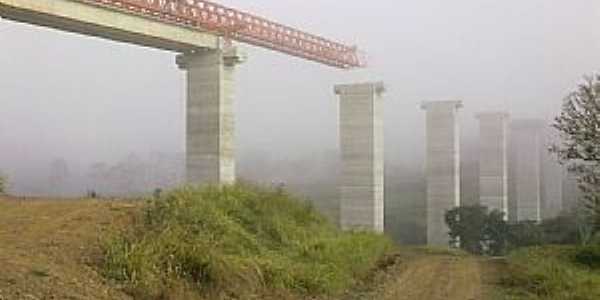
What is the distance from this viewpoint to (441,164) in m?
64.5

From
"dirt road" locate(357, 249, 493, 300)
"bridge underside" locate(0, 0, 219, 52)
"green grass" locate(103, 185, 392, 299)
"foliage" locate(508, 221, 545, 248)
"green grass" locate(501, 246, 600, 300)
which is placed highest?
"bridge underside" locate(0, 0, 219, 52)

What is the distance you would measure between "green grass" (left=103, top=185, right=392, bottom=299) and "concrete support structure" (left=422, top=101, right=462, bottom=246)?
121 ft

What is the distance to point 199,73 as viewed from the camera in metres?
A: 43.1

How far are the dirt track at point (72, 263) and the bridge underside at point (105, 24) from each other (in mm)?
17901

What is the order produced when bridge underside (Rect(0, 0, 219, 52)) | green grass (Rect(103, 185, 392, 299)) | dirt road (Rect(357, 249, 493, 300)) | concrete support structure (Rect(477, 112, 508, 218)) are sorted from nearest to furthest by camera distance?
green grass (Rect(103, 185, 392, 299)) → dirt road (Rect(357, 249, 493, 300)) → bridge underside (Rect(0, 0, 219, 52)) → concrete support structure (Rect(477, 112, 508, 218))

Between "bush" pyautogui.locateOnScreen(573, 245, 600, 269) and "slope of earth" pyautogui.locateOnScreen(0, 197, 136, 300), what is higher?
"slope of earth" pyautogui.locateOnScreen(0, 197, 136, 300)

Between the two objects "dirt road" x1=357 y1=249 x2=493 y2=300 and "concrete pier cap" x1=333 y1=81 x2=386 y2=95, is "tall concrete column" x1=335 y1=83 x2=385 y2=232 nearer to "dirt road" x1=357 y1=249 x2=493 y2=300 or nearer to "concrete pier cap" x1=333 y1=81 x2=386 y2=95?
"concrete pier cap" x1=333 y1=81 x2=386 y2=95

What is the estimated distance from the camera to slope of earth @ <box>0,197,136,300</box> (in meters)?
11.0

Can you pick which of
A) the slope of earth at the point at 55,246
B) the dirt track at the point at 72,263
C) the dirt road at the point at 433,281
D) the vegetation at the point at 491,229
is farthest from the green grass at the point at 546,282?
the vegetation at the point at 491,229

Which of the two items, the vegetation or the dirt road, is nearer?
the dirt road

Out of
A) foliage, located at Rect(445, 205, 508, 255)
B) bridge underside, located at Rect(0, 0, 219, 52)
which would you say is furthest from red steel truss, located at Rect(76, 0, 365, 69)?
foliage, located at Rect(445, 205, 508, 255)

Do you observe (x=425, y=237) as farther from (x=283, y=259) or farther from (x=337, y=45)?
(x=283, y=259)

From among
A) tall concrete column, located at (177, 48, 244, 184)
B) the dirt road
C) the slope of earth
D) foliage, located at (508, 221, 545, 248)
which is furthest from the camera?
foliage, located at (508, 221, 545, 248)

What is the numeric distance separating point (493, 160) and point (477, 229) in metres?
11.9
